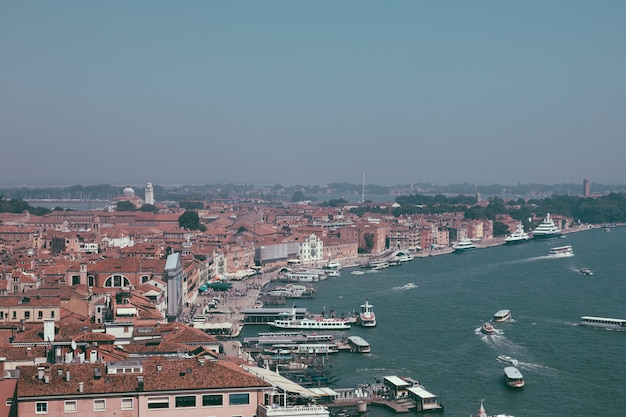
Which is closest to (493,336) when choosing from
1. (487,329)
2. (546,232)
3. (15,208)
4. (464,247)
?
(487,329)

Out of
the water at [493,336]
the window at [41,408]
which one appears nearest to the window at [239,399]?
the window at [41,408]

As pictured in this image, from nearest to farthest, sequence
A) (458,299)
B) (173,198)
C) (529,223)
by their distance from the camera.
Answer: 1. (458,299)
2. (529,223)
3. (173,198)

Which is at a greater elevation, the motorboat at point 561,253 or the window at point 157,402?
the window at point 157,402

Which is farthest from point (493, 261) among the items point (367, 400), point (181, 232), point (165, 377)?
point (165, 377)

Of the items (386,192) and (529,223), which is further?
(386,192)

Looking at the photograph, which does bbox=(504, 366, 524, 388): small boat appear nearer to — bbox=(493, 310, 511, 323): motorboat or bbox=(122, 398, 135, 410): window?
bbox=(493, 310, 511, 323): motorboat

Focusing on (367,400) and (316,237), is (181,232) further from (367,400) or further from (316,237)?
(367,400)

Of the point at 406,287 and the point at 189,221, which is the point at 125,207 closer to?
the point at 189,221

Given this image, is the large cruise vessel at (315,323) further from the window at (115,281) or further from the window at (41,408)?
the window at (41,408)
